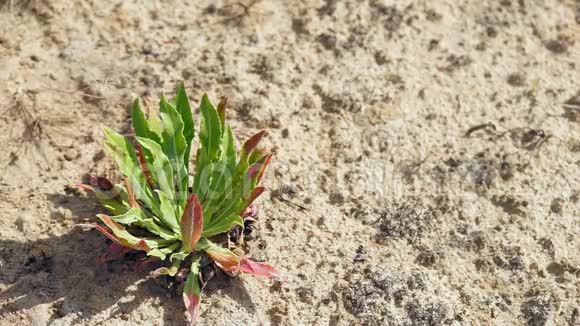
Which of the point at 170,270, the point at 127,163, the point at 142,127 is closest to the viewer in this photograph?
the point at 170,270

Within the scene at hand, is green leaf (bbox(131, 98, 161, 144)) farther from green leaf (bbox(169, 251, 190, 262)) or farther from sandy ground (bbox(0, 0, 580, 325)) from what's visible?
green leaf (bbox(169, 251, 190, 262))

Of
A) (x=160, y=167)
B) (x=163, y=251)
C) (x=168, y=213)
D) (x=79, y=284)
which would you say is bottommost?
(x=79, y=284)

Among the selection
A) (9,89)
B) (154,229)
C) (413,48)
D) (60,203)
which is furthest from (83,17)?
(413,48)

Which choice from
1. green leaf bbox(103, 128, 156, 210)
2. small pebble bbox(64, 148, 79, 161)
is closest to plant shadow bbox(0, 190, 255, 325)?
green leaf bbox(103, 128, 156, 210)

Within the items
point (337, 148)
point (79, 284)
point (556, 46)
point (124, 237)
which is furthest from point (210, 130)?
point (556, 46)

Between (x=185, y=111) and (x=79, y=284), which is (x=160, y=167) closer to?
(x=185, y=111)

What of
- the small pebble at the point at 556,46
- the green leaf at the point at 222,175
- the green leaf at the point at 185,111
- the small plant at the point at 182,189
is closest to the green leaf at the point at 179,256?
the small plant at the point at 182,189

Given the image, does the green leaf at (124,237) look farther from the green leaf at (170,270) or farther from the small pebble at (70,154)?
the small pebble at (70,154)
